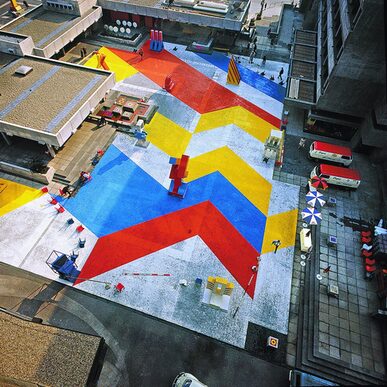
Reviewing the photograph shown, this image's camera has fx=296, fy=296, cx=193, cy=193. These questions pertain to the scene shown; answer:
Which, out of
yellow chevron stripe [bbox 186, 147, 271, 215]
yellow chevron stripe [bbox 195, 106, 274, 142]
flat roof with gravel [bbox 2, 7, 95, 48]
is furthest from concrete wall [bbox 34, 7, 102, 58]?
yellow chevron stripe [bbox 186, 147, 271, 215]

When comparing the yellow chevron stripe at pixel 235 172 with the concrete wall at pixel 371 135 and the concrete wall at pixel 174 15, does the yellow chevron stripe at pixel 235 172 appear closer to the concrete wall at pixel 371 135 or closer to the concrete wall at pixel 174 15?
the concrete wall at pixel 371 135

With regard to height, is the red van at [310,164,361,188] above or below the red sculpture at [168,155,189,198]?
above

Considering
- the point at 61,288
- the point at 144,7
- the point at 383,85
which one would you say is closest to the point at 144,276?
the point at 61,288

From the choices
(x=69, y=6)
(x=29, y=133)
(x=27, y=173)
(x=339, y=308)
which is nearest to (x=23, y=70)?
(x=29, y=133)

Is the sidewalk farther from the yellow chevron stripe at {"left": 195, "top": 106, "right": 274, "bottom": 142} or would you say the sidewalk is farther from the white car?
the yellow chevron stripe at {"left": 195, "top": 106, "right": 274, "bottom": 142}

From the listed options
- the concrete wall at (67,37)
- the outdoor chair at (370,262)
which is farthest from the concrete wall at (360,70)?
the concrete wall at (67,37)
